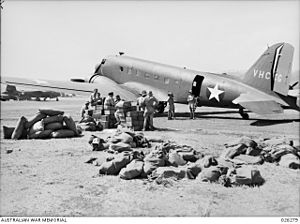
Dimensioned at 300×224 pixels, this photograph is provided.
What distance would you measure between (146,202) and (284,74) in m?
12.8

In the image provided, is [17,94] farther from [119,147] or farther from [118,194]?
[118,194]

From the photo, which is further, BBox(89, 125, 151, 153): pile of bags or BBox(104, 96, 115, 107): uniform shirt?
BBox(104, 96, 115, 107): uniform shirt

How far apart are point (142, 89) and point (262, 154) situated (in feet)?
45.3

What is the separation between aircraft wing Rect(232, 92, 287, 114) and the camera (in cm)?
1481

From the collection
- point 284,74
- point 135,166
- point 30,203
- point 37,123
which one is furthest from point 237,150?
point 284,74

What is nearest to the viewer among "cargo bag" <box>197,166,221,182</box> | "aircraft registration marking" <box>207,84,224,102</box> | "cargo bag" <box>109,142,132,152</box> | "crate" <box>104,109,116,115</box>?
"cargo bag" <box>197,166,221,182</box>

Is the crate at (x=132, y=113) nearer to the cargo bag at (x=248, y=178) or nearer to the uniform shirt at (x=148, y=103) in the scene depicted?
the uniform shirt at (x=148, y=103)

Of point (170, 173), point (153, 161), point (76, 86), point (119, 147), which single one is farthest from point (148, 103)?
point (76, 86)

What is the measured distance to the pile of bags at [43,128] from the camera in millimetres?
10188

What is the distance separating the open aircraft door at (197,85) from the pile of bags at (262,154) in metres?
10.6

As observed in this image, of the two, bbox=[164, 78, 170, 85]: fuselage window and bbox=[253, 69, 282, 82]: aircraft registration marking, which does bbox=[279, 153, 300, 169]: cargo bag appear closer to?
bbox=[253, 69, 282, 82]: aircraft registration marking

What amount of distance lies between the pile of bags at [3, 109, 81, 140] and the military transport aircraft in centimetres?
758

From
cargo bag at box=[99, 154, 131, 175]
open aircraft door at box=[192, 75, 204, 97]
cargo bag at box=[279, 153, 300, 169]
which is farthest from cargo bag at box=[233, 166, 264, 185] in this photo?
open aircraft door at box=[192, 75, 204, 97]

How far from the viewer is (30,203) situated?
4863mm
